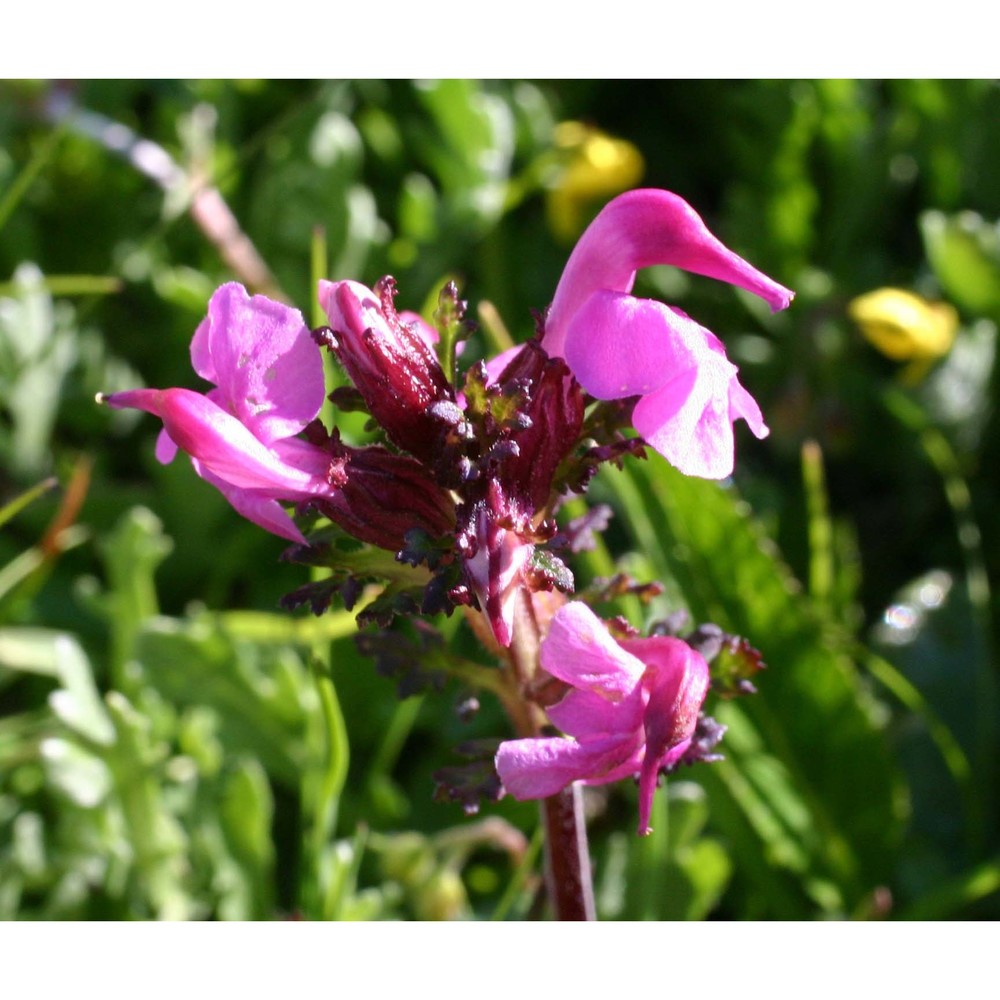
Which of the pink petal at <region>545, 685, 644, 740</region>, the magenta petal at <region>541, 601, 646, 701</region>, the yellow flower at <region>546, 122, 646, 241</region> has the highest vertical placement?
the yellow flower at <region>546, 122, 646, 241</region>

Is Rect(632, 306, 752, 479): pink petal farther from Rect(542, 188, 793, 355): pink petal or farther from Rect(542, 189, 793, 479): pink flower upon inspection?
Rect(542, 188, 793, 355): pink petal

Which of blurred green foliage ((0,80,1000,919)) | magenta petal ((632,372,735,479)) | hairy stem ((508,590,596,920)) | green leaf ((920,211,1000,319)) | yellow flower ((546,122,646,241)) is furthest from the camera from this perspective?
yellow flower ((546,122,646,241))

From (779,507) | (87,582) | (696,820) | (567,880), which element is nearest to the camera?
(567,880)

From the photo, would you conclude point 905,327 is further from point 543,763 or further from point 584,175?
point 543,763

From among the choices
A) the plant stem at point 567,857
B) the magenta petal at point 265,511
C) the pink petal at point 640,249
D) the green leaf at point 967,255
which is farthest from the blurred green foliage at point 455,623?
the pink petal at point 640,249

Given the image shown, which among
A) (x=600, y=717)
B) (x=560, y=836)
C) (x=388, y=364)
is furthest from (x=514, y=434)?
(x=560, y=836)

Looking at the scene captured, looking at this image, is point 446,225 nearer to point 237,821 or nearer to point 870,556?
point 870,556

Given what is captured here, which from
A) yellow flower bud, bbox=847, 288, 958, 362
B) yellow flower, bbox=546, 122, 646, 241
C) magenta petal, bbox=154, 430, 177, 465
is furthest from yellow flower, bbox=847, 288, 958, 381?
magenta petal, bbox=154, 430, 177, 465

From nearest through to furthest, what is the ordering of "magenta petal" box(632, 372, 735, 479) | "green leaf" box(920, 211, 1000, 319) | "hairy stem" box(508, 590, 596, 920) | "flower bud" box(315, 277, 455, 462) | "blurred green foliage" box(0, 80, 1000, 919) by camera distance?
"magenta petal" box(632, 372, 735, 479)
"flower bud" box(315, 277, 455, 462)
"hairy stem" box(508, 590, 596, 920)
"blurred green foliage" box(0, 80, 1000, 919)
"green leaf" box(920, 211, 1000, 319)

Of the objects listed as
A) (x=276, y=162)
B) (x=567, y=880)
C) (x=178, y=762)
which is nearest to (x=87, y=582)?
(x=178, y=762)
